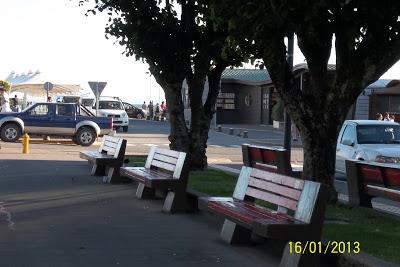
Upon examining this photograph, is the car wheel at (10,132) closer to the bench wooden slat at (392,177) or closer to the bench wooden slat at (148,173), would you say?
the bench wooden slat at (148,173)

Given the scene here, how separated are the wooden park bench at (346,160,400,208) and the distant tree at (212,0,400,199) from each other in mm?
374

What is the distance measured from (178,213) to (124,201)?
4.92ft

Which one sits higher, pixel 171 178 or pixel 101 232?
pixel 171 178

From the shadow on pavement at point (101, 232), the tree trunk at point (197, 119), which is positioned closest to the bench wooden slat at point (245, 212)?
the shadow on pavement at point (101, 232)

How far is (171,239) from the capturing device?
8.29 metres

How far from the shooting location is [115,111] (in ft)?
127

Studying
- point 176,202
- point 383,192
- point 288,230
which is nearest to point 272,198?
point 288,230

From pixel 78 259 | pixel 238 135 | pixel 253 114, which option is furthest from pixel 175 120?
pixel 253 114

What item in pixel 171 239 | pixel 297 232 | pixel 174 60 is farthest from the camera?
pixel 174 60

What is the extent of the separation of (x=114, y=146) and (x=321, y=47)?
21.6ft

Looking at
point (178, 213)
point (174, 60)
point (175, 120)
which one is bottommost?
point (178, 213)

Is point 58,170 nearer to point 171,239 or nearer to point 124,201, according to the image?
point 124,201

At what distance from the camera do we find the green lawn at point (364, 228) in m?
7.06

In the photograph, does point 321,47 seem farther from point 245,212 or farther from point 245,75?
point 245,75
